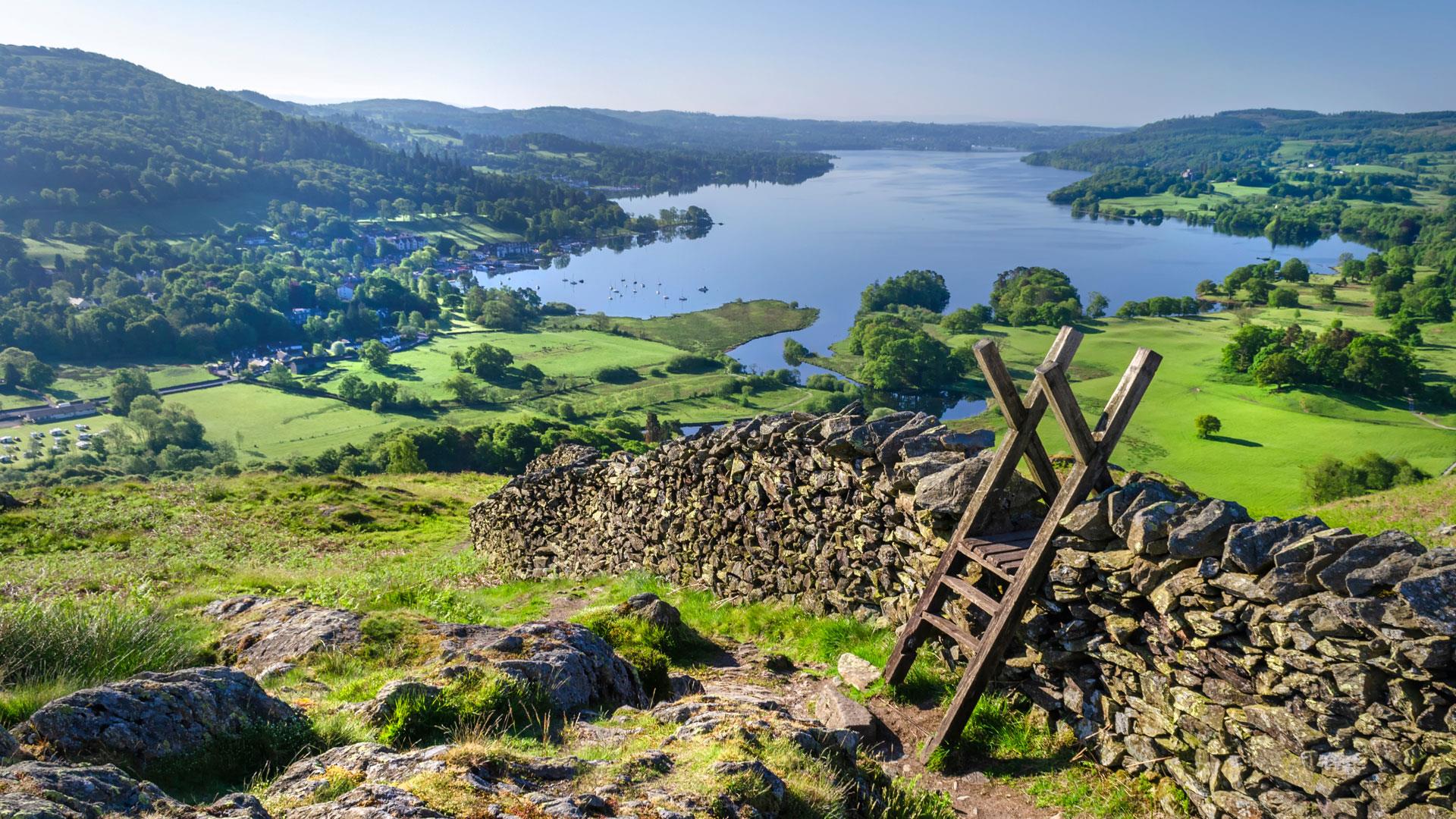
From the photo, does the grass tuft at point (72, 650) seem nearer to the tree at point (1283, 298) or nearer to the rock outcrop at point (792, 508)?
the rock outcrop at point (792, 508)

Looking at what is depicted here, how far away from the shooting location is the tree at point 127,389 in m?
95.6

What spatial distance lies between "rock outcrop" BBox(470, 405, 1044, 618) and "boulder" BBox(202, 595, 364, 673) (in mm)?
5279

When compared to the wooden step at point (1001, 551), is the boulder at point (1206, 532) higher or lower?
higher

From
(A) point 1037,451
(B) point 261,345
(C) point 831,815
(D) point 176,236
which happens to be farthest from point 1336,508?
(D) point 176,236

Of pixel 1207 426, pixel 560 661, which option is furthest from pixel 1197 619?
pixel 1207 426

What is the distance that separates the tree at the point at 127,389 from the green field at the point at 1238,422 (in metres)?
103

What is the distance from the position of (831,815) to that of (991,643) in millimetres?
2581

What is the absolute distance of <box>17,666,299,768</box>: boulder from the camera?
402 cm

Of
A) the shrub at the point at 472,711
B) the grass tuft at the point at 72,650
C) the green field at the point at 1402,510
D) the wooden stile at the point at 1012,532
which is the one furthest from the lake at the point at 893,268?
the shrub at the point at 472,711

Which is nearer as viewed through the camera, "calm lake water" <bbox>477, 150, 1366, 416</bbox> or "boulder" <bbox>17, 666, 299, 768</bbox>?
"boulder" <bbox>17, 666, 299, 768</bbox>

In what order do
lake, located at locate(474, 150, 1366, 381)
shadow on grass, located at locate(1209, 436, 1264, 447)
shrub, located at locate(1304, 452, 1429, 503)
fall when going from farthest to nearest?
Result: lake, located at locate(474, 150, 1366, 381)
shadow on grass, located at locate(1209, 436, 1264, 447)
shrub, located at locate(1304, 452, 1429, 503)

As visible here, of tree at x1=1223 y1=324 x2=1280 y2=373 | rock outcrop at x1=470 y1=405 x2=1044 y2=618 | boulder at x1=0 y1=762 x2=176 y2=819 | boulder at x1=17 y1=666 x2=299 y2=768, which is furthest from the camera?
tree at x1=1223 y1=324 x2=1280 y2=373

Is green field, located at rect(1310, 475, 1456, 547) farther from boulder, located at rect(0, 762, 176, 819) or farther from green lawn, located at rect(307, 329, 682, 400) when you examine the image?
green lawn, located at rect(307, 329, 682, 400)

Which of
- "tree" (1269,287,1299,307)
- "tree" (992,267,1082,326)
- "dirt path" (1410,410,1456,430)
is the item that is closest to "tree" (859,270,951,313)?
"tree" (992,267,1082,326)
